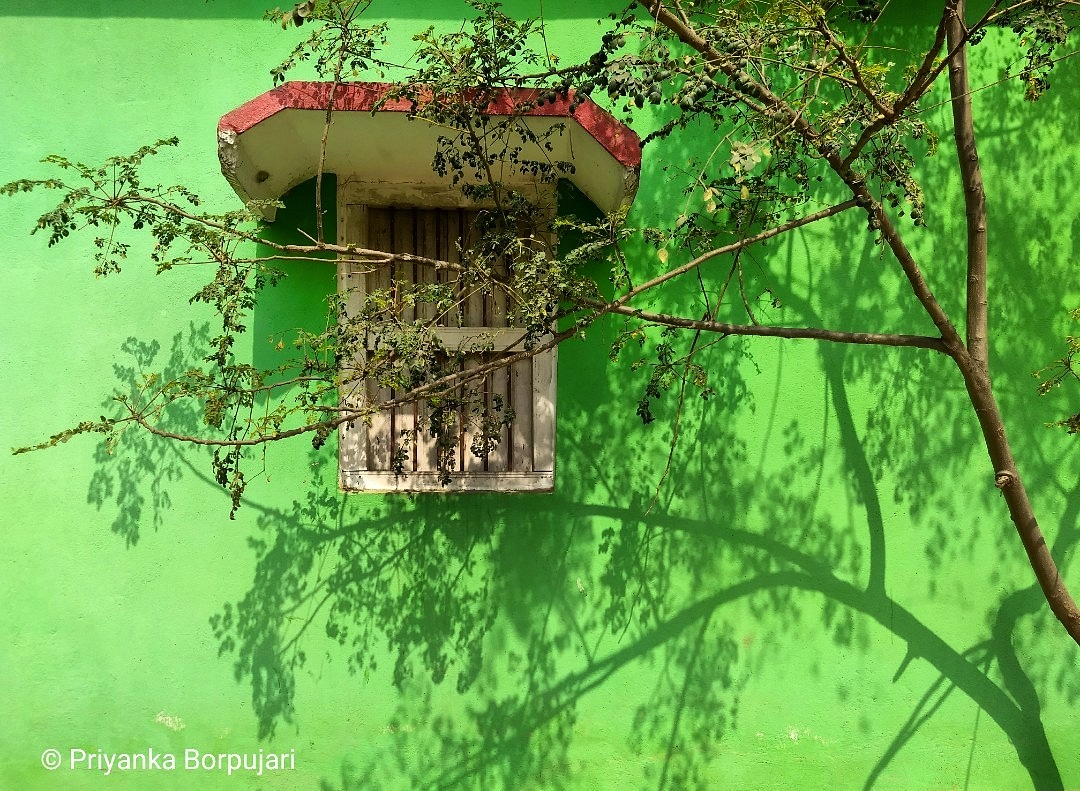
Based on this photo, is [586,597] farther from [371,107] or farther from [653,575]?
[371,107]

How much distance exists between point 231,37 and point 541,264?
2.41 metres

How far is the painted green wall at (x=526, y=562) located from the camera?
4.69 meters

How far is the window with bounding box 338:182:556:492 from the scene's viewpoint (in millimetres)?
4785

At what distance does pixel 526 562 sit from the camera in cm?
481

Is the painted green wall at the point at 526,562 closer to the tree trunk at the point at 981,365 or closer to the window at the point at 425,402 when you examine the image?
the window at the point at 425,402

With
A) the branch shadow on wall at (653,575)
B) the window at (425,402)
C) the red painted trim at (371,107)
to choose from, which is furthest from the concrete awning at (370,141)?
the branch shadow on wall at (653,575)

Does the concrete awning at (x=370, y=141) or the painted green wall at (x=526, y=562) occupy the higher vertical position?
Result: the concrete awning at (x=370, y=141)

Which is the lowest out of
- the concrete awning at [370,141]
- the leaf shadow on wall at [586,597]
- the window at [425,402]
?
the leaf shadow on wall at [586,597]

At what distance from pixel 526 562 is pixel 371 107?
2314 mm

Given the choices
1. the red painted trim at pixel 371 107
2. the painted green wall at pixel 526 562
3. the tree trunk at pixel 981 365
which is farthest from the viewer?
the painted green wall at pixel 526 562

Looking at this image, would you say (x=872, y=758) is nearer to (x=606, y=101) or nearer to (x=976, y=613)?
(x=976, y=613)

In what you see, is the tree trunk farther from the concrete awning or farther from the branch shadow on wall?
the concrete awning

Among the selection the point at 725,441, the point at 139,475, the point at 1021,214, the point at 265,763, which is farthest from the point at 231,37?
the point at 1021,214

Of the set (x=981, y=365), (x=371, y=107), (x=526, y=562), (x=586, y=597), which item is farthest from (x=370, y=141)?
(x=981, y=365)
